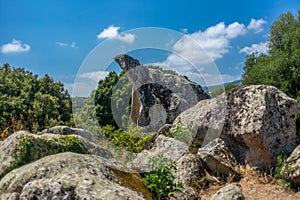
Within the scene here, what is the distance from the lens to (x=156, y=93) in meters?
15.3

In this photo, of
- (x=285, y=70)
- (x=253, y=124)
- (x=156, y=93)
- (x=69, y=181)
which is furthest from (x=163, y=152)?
(x=285, y=70)

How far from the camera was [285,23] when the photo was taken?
2627 centimetres

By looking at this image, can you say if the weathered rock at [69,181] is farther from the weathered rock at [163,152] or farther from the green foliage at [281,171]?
the green foliage at [281,171]

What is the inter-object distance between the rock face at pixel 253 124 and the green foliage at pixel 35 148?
4259 mm

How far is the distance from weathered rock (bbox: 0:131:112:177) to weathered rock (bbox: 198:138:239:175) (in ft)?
11.6

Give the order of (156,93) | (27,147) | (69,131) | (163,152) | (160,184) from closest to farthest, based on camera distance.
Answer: (27,147) < (160,184) < (163,152) < (69,131) < (156,93)

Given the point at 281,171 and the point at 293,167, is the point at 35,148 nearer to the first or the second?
the point at 281,171

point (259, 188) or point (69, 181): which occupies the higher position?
point (69, 181)

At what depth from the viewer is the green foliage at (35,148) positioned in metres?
6.24

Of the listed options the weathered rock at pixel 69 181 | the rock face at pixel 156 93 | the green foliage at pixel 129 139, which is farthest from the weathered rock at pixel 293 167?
the rock face at pixel 156 93

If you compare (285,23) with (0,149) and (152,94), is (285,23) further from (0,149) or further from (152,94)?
(0,149)

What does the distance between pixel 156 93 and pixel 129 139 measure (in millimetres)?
4434

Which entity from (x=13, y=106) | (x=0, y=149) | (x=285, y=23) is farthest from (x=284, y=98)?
(x=13, y=106)

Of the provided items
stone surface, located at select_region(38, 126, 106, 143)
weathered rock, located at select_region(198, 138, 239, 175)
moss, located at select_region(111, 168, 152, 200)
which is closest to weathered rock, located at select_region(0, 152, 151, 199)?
moss, located at select_region(111, 168, 152, 200)
